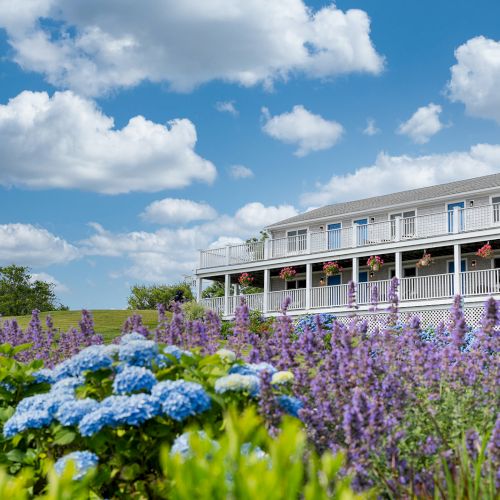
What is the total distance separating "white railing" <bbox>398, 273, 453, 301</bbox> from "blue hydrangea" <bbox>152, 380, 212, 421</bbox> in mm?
22664

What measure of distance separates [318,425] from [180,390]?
1.09m

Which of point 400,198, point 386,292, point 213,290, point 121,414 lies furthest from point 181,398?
point 213,290

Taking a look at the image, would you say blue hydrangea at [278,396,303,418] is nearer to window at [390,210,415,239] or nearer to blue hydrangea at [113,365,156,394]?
blue hydrangea at [113,365,156,394]

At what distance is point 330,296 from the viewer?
2883cm

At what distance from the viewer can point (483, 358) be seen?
19.0ft

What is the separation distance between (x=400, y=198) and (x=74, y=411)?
30.8m

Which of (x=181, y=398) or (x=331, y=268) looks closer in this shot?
(x=181, y=398)

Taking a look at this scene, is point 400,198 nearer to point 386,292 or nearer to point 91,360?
point 386,292

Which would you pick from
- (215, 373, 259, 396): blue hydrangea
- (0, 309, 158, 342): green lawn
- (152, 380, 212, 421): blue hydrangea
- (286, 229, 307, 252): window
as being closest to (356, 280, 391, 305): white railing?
(286, 229, 307, 252): window

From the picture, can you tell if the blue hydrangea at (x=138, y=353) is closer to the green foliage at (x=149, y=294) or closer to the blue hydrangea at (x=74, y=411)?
the blue hydrangea at (x=74, y=411)

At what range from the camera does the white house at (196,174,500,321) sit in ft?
86.0

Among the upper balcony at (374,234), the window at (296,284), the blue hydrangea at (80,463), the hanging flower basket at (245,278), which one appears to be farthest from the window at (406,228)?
the blue hydrangea at (80,463)

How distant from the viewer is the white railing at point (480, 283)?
2505 cm

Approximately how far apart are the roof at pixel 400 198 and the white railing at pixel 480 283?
17.3 ft
